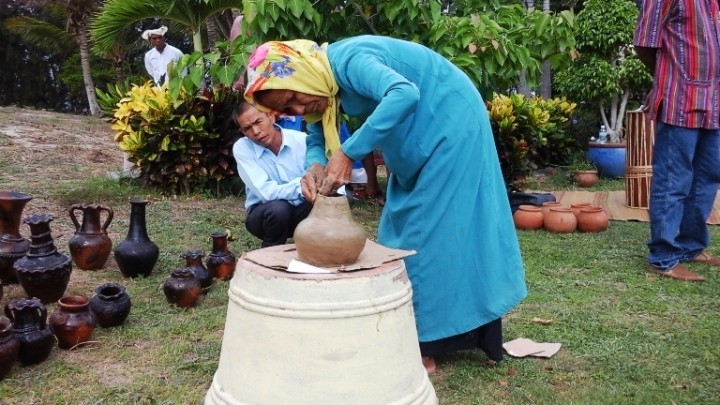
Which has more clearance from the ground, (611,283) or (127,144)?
(127,144)

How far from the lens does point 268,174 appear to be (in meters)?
4.79

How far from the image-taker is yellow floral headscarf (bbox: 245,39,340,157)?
235cm

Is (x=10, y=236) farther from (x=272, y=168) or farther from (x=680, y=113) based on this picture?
(x=680, y=113)

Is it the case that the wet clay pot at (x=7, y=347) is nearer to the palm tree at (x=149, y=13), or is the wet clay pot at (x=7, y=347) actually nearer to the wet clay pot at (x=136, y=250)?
the wet clay pot at (x=136, y=250)

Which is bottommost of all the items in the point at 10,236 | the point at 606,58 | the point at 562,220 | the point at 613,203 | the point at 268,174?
the point at 613,203

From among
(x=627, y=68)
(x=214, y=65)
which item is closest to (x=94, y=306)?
(x=214, y=65)

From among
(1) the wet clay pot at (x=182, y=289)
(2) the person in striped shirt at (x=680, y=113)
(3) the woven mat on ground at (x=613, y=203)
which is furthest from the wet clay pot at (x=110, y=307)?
(3) the woven mat on ground at (x=613, y=203)

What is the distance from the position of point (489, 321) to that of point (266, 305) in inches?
45.7

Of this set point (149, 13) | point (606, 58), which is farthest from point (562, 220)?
point (149, 13)

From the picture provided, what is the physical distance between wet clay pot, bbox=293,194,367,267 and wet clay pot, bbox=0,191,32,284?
2686mm

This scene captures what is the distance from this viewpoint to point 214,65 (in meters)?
5.78

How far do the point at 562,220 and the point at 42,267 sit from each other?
4142mm

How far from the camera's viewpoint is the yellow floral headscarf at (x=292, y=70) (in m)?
2.35

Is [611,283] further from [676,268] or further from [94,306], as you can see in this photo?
[94,306]
